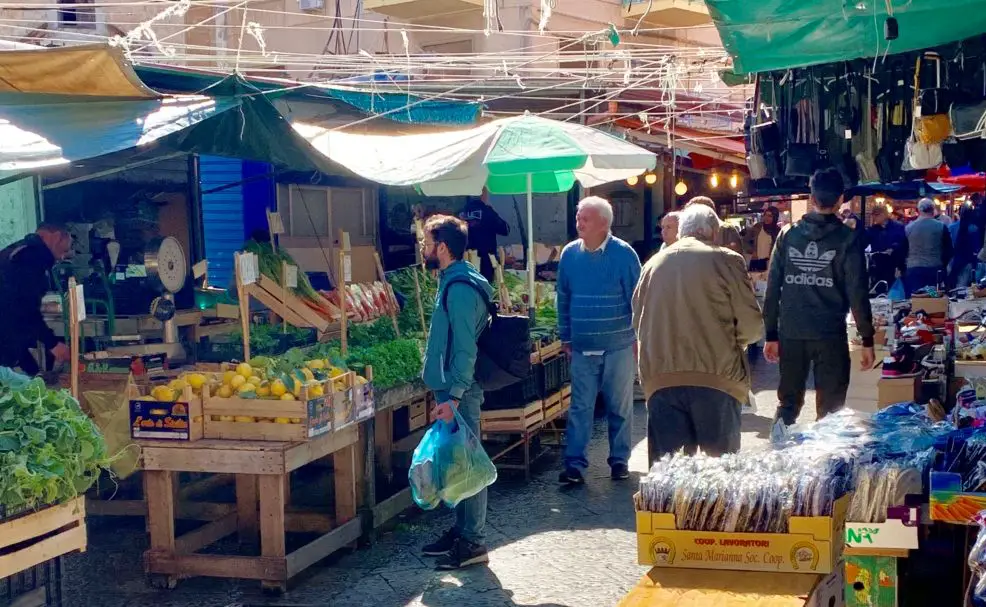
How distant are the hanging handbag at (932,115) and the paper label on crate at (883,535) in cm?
319

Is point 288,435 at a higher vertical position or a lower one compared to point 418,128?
lower

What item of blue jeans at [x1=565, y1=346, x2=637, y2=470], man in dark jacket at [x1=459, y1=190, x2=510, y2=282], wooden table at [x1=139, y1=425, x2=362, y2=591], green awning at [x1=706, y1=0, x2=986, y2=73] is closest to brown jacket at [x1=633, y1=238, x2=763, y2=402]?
green awning at [x1=706, y1=0, x2=986, y2=73]

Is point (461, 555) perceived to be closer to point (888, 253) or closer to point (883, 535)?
point (883, 535)

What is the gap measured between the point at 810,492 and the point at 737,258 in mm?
2063

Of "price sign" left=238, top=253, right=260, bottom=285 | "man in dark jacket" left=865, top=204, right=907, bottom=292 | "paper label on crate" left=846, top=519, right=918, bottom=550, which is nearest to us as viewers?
"paper label on crate" left=846, top=519, right=918, bottom=550

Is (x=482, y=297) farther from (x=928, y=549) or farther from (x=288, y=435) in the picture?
(x=928, y=549)

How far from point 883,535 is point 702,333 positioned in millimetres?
1869

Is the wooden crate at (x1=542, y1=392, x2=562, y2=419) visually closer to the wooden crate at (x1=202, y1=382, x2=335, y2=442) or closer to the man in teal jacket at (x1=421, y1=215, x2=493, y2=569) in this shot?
the man in teal jacket at (x1=421, y1=215, x2=493, y2=569)

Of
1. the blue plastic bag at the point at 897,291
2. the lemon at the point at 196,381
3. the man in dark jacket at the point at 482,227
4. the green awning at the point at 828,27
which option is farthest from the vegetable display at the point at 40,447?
the blue plastic bag at the point at 897,291

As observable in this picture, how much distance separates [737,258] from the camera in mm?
5289

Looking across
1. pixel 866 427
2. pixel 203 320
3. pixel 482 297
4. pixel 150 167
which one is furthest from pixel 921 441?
pixel 150 167

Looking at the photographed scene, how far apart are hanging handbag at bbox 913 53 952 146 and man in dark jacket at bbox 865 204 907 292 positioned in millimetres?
10017

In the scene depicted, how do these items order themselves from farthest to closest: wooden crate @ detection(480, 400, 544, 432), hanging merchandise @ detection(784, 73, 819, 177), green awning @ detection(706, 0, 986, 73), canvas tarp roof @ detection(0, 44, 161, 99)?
wooden crate @ detection(480, 400, 544, 432) < canvas tarp roof @ detection(0, 44, 161, 99) < hanging merchandise @ detection(784, 73, 819, 177) < green awning @ detection(706, 0, 986, 73)

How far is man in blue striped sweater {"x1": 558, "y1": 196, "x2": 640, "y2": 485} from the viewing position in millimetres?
7445
